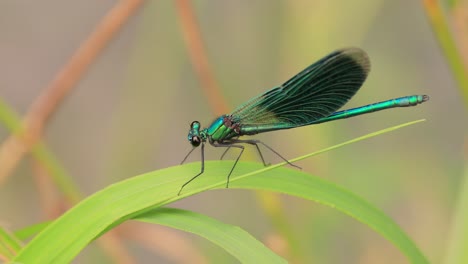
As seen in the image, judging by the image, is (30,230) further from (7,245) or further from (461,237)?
(461,237)

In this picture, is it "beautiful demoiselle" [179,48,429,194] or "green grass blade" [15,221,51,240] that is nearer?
"green grass blade" [15,221,51,240]

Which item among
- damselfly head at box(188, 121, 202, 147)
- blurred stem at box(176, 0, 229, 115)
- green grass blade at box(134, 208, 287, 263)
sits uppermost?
blurred stem at box(176, 0, 229, 115)

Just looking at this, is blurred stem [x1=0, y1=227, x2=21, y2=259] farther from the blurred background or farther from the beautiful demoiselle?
the blurred background

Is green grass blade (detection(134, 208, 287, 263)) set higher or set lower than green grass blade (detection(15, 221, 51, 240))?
lower

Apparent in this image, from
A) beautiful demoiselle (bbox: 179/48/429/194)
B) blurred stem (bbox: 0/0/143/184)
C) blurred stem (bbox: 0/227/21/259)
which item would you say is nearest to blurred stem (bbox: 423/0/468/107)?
beautiful demoiselle (bbox: 179/48/429/194)

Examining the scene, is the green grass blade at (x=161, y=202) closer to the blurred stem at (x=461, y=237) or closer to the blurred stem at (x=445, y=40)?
the blurred stem at (x=461, y=237)

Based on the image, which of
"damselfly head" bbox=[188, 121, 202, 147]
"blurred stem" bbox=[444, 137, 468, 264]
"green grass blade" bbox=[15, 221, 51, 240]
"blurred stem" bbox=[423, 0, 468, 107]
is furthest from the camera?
"damselfly head" bbox=[188, 121, 202, 147]

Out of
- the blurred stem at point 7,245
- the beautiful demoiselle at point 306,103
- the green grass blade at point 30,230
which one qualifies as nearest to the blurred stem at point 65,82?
the beautiful demoiselle at point 306,103

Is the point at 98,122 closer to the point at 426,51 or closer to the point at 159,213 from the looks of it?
the point at 426,51
